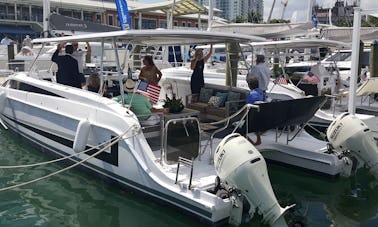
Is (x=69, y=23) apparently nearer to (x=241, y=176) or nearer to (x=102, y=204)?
(x=102, y=204)

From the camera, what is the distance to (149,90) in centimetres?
710

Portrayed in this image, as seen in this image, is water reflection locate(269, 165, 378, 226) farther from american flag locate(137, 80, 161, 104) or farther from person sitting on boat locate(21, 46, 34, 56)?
person sitting on boat locate(21, 46, 34, 56)

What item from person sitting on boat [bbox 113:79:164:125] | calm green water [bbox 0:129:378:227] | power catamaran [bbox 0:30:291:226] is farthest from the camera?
person sitting on boat [bbox 113:79:164:125]

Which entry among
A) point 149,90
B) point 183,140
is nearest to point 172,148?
point 183,140

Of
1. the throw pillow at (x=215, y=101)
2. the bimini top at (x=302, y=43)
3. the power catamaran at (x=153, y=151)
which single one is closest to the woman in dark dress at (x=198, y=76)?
the throw pillow at (x=215, y=101)

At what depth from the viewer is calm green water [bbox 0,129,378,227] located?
5.54 m

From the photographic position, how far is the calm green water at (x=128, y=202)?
5.54 m

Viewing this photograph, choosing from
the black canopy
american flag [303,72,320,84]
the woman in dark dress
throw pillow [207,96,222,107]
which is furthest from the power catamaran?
the black canopy

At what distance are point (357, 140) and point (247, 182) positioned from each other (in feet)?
8.24

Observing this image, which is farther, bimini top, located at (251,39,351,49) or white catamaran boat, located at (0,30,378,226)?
bimini top, located at (251,39,351,49)

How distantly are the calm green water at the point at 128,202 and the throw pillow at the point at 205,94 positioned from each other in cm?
180

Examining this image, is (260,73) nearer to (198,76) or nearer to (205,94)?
(205,94)

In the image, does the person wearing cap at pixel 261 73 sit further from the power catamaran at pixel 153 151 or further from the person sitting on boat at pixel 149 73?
the person sitting on boat at pixel 149 73

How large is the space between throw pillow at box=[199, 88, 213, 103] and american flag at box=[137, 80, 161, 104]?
129cm
